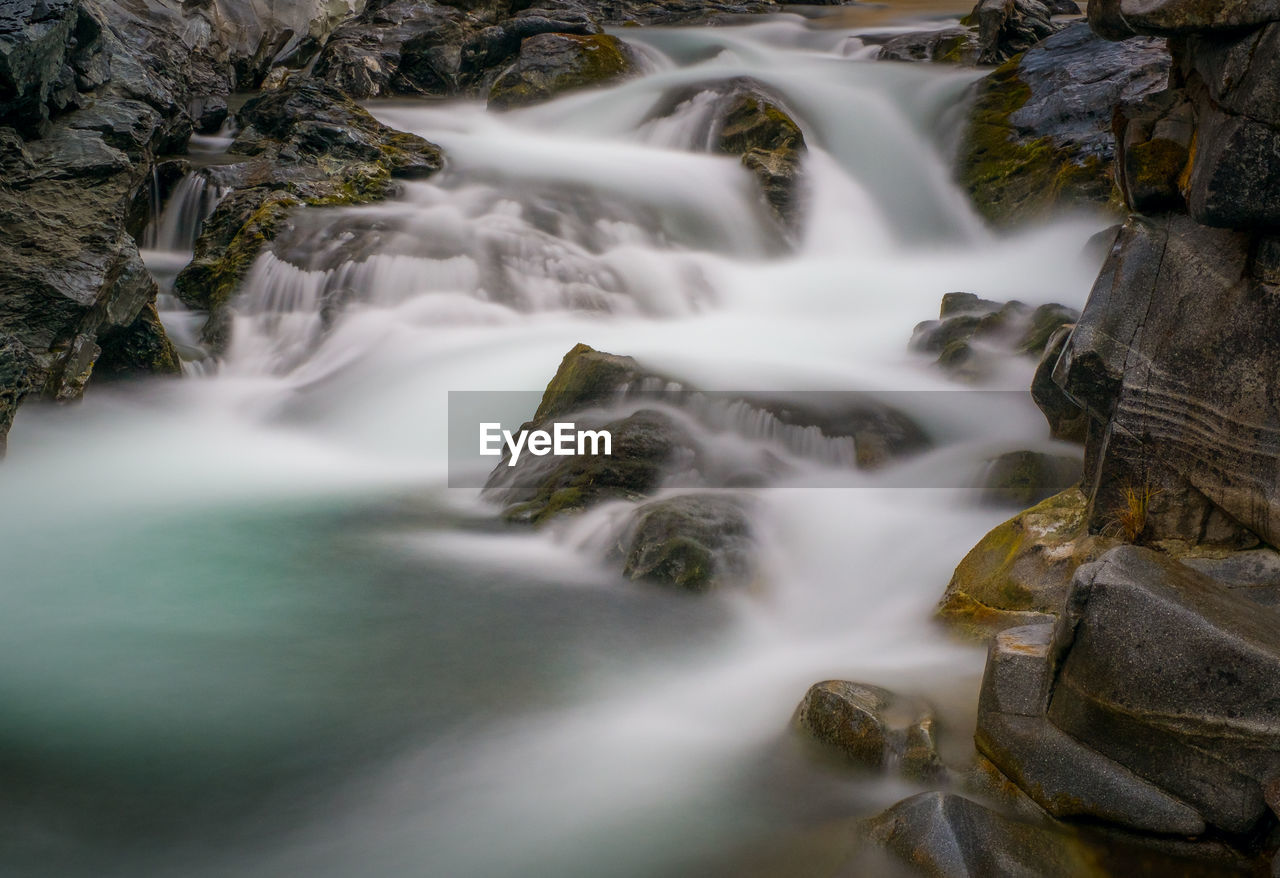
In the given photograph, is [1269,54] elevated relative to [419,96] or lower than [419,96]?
lower

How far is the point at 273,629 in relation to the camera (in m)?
6.20

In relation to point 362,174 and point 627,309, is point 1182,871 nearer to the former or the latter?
point 627,309

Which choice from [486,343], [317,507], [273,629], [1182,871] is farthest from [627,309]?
[1182,871]

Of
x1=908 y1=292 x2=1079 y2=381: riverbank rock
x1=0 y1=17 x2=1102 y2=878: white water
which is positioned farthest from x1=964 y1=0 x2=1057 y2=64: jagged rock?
x1=908 y1=292 x2=1079 y2=381: riverbank rock

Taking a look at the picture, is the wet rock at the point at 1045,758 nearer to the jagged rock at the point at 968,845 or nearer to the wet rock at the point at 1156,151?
the jagged rock at the point at 968,845

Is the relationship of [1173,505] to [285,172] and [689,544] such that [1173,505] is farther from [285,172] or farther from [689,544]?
[285,172]

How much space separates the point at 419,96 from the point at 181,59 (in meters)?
5.00

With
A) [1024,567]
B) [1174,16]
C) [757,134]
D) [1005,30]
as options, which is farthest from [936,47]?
[1024,567]

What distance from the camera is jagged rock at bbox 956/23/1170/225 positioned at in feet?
43.1

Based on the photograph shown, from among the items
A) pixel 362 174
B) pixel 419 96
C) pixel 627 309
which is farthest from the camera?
pixel 419 96

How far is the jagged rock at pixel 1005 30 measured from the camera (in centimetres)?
1859

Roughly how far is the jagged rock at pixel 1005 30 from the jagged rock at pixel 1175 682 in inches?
669

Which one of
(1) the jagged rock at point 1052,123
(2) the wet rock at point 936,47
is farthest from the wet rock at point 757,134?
A: (2) the wet rock at point 936,47

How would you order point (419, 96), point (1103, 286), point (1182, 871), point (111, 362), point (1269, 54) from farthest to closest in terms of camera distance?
1. point (419, 96)
2. point (111, 362)
3. point (1103, 286)
4. point (1269, 54)
5. point (1182, 871)
